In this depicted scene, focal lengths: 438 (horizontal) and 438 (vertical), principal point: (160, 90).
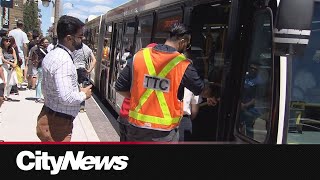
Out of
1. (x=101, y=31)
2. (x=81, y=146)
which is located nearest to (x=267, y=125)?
(x=81, y=146)

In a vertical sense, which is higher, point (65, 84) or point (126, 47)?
point (126, 47)

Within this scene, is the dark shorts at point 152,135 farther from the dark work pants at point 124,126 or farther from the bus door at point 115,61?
the bus door at point 115,61

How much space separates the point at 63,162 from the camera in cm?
229

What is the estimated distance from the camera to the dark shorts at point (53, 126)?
3.70 m

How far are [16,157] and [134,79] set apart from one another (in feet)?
4.93

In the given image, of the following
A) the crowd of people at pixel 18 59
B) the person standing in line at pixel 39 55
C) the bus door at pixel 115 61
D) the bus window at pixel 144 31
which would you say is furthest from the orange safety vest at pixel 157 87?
the person standing in line at pixel 39 55

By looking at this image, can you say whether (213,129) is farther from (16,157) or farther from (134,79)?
(16,157)

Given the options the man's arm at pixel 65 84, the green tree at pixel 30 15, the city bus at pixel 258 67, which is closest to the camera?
the city bus at pixel 258 67

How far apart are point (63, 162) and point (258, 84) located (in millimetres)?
1696

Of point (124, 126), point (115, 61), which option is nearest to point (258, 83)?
point (124, 126)

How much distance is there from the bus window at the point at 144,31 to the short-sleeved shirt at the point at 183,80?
278cm

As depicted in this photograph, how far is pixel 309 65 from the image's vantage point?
3291 mm

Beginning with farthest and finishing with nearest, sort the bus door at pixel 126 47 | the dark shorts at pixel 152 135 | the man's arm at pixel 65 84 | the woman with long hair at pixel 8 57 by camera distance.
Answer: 1. the woman with long hair at pixel 8 57
2. the bus door at pixel 126 47
3. the dark shorts at pixel 152 135
4. the man's arm at pixel 65 84

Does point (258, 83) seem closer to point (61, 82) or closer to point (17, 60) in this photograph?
point (61, 82)
